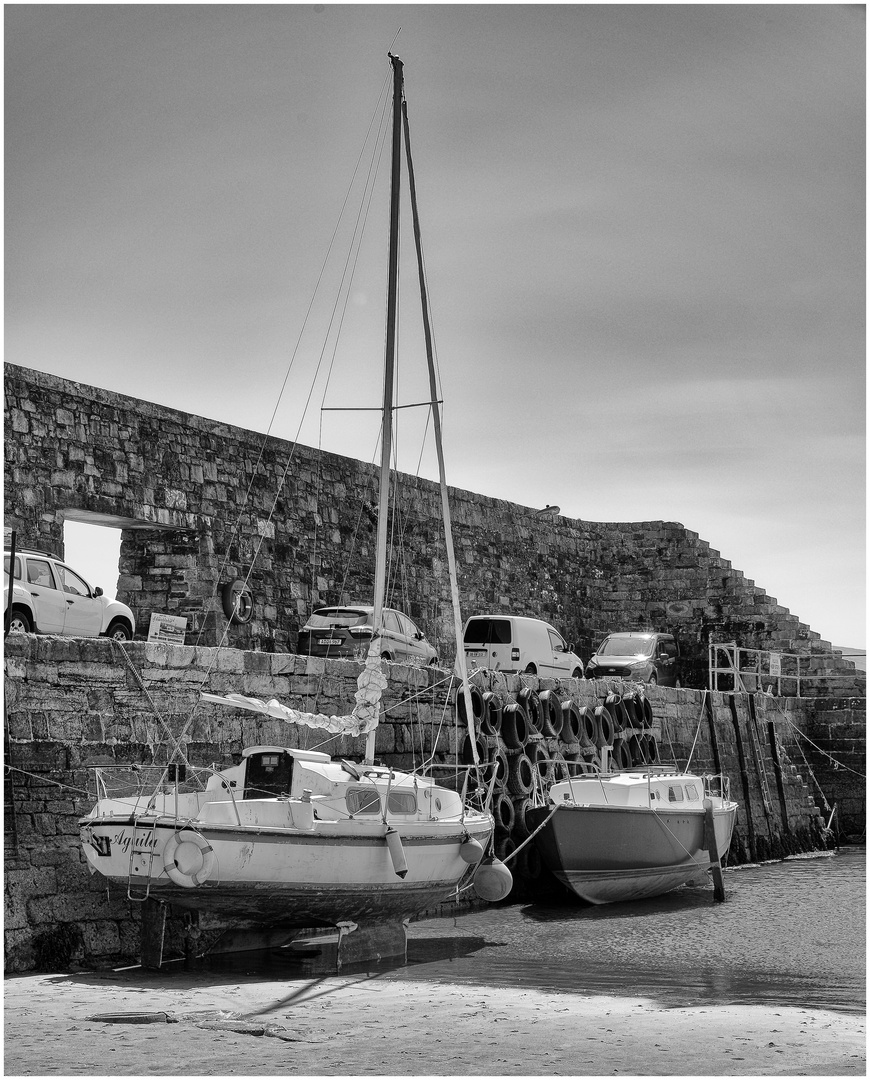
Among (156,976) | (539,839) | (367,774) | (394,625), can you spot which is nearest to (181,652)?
(367,774)

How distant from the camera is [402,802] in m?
12.7

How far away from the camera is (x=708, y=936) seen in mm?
14633

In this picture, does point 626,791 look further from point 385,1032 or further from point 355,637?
point 385,1032

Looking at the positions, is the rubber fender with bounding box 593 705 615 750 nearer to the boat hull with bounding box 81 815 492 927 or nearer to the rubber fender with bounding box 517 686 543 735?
the rubber fender with bounding box 517 686 543 735

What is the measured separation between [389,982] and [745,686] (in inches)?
720

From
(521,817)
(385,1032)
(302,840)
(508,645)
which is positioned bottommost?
(385,1032)

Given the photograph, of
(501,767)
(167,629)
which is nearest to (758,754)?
(501,767)

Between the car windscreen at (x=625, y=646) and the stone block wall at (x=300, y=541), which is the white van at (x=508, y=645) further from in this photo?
the car windscreen at (x=625, y=646)

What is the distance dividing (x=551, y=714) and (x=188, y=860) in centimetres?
925

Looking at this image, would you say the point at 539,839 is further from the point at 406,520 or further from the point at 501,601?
the point at 501,601

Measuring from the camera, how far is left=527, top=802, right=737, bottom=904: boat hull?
1631cm

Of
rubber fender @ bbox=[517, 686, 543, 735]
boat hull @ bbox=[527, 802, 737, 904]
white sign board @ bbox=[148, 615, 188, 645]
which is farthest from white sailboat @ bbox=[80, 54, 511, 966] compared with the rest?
rubber fender @ bbox=[517, 686, 543, 735]

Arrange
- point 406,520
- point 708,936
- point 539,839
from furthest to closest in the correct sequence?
1. point 406,520
2. point 539,839
3. point 708,936

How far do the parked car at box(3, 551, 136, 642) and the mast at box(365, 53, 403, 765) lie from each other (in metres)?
3.05
